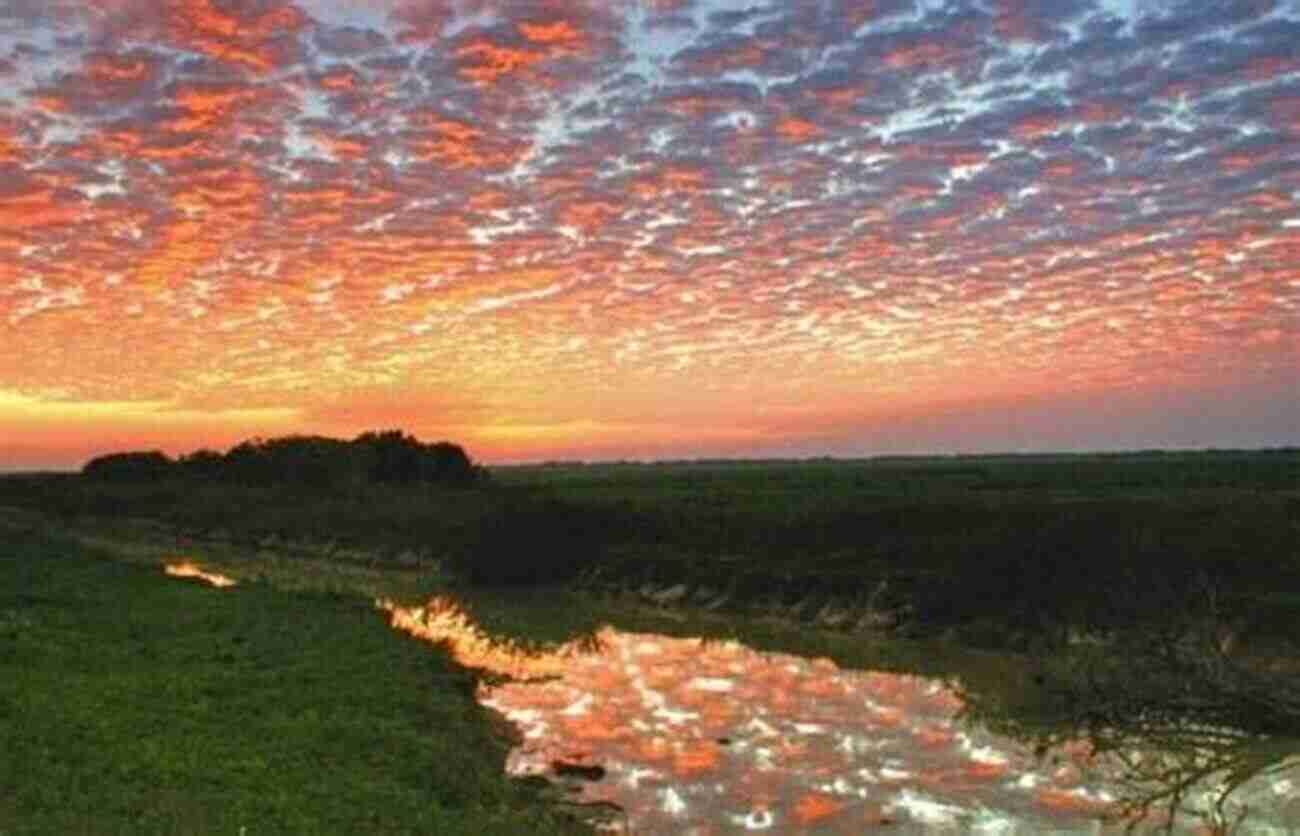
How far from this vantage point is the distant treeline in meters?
120

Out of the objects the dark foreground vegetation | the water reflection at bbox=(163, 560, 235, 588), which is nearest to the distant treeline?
the dark foreground vegetation

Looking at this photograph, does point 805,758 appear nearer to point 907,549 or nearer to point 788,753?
point 788,753

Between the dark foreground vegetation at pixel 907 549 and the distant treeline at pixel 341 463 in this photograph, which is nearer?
the dark foreground vegetation at pixel 907 549

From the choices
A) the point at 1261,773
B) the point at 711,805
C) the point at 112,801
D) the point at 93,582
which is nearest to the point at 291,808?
the point at 112,801

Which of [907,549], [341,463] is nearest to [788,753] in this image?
[907,549]

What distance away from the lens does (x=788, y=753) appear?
78.2 ft

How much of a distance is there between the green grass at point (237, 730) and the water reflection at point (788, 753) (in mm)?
1829

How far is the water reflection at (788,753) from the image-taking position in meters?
19.5

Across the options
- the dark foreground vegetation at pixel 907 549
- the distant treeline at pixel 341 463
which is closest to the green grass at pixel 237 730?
the dark foreground vegetation at pixel 907 549

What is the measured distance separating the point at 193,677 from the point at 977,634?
2160cm

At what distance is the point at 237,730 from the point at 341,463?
101848 millimetres

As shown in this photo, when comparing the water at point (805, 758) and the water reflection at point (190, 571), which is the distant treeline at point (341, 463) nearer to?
the water reflection at point (190, 571)

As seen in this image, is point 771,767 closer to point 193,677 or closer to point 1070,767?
point 1070,767

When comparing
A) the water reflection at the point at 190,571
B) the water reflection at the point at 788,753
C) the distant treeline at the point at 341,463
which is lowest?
the water reflection at the point at 788,753
